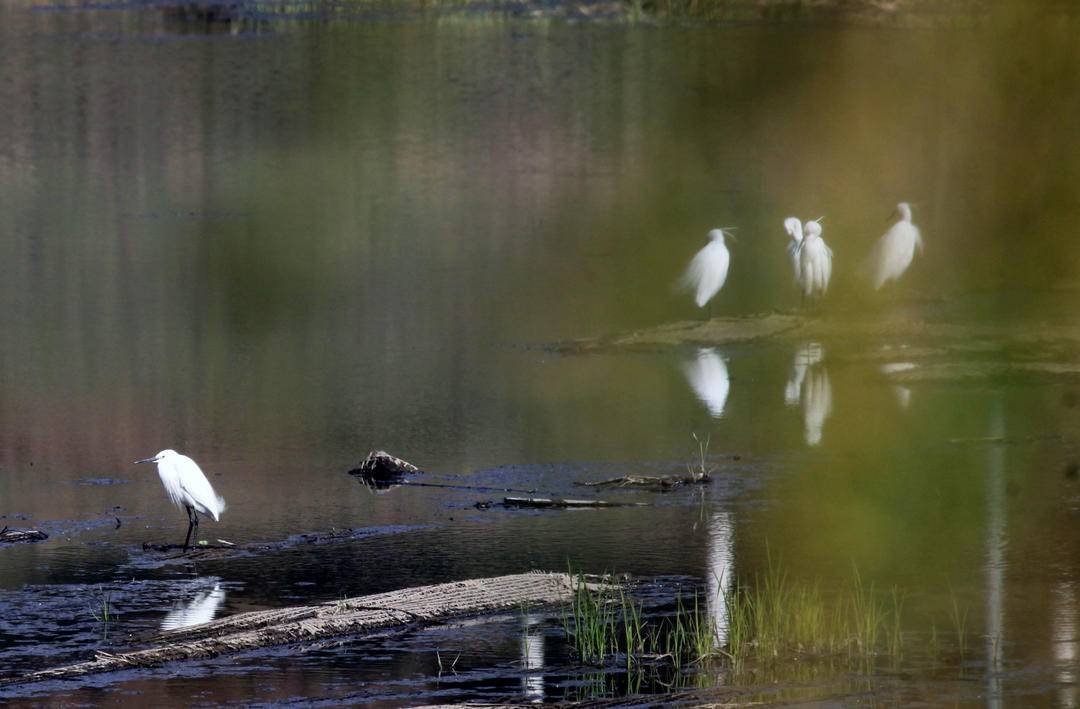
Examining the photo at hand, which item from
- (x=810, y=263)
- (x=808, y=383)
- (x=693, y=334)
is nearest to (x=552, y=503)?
(x=808, y=383)

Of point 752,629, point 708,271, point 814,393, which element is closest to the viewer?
point 752,629

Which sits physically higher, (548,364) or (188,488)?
(548,364)

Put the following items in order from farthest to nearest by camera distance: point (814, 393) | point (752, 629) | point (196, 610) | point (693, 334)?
1. point (693, 334)
2. point (814, 393)
3. point (196, 610)
4. point (752, 629)

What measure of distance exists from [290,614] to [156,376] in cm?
551

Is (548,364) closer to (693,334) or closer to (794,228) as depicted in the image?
(693,334)

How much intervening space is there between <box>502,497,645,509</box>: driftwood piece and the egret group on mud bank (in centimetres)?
347

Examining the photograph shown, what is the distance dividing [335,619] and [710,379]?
5.07m

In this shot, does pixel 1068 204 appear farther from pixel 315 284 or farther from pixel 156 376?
pixel 315 284

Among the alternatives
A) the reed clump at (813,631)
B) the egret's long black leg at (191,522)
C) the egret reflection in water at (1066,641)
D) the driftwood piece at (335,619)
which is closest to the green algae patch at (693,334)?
the egret's long black leg at (191,522)

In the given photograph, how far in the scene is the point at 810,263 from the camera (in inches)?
412

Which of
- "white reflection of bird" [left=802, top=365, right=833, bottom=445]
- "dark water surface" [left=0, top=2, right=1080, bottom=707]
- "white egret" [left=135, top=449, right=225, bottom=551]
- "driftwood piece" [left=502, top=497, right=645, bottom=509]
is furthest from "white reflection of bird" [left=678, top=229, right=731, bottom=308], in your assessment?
"white egret" [left=135, top=449, right=225, bottom=551]

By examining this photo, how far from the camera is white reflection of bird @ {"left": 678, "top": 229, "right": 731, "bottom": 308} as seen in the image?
1124 cm

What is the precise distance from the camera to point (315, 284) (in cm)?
1305

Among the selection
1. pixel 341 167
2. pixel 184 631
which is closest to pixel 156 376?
pixel 184 631
